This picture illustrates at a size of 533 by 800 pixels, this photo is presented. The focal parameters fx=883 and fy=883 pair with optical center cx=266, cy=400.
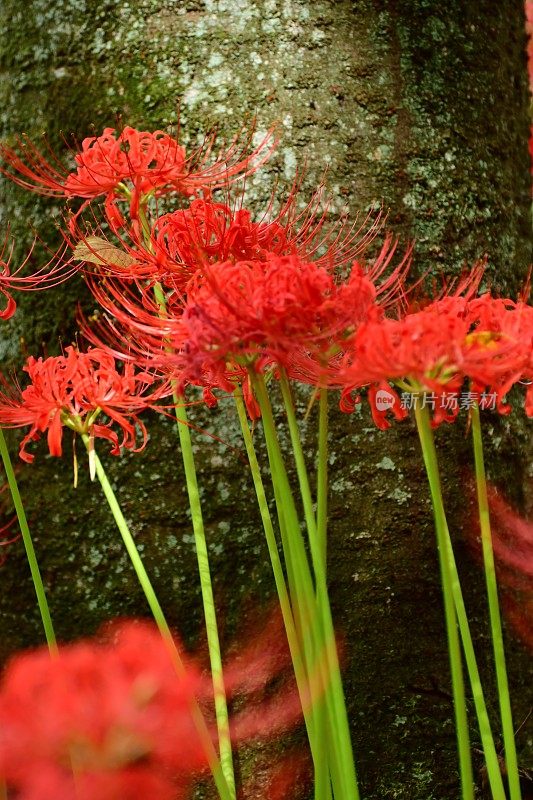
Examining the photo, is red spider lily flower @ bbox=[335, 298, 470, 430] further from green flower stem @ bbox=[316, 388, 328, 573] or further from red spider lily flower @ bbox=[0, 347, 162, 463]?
red spider lily flower @ bbox=[0, 347, 162, 463]

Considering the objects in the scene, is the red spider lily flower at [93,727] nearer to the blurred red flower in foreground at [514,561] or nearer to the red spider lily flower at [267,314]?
the red spider lily flower at [267,314]

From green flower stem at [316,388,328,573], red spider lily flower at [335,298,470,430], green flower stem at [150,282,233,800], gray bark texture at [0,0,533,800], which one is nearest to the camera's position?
red spider lily flower at [335,298,470,430]

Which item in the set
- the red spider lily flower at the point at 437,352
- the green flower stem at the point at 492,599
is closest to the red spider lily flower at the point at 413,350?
the red spider lily flower at the point at 437,352

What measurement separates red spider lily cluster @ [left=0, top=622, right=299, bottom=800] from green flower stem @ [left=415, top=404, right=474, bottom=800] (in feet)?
0.65

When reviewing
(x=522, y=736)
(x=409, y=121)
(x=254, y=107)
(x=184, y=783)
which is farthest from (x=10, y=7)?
(x=522, y=736)

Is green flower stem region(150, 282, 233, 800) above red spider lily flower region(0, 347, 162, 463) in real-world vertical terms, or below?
below

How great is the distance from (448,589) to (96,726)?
27 centimetres

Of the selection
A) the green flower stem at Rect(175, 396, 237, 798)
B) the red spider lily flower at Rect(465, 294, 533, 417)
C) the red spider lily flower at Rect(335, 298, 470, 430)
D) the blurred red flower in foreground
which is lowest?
the blurred red flower in foreground

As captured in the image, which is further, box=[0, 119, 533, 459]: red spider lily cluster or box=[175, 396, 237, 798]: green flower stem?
box=[175, 396, 237, 798]: green flower stem

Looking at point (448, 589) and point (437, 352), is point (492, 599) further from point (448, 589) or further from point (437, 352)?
point (437, 352)

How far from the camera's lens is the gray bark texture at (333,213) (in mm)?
1036

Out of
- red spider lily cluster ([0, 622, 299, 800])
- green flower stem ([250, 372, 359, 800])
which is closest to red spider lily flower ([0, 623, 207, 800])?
red spider lily cluster ([0, 622, 299, 800])

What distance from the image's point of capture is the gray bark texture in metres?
1.04

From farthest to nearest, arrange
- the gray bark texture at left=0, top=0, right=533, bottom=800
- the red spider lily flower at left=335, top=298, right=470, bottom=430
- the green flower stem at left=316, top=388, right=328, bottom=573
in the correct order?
1. the gray bark texture at left=0, top=0, right=533, bottom=800
2. the green flower stem at left=316, top=388, right=328, bottom=573
3. the red spider lily flower at left=335, top=298, right=470, bottom=430
